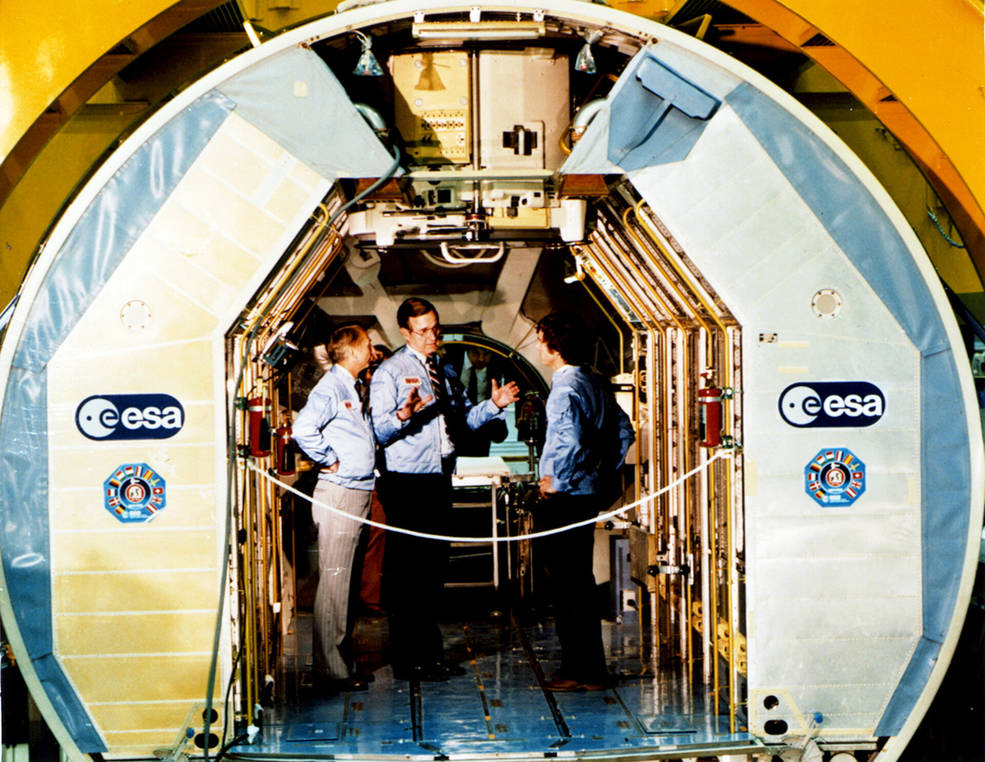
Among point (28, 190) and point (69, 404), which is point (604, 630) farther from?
point (28, 190)

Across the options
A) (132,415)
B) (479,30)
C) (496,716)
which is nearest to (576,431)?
(496,716)

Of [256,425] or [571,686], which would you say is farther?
[571,686]

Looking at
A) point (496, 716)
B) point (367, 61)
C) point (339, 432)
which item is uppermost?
point (367, 61)

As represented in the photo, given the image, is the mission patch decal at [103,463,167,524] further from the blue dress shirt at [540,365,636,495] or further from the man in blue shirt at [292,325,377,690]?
the blue dress shirt at [540,365,636,495]

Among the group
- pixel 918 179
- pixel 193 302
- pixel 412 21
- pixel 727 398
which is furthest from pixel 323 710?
pixel 918 179

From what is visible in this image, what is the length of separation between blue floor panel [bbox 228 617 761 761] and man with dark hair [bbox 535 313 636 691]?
25 centimetres

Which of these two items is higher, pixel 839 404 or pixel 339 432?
pixel 839 404

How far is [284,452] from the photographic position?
275 inches

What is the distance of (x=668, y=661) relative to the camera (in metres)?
7.08

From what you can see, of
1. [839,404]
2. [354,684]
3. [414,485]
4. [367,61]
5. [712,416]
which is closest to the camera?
[367,61]

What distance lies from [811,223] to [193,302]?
9.78 feet

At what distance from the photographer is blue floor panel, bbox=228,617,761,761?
17.9 ft

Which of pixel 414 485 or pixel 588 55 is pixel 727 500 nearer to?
pixel 414 485

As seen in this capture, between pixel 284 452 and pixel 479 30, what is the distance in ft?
9.22
